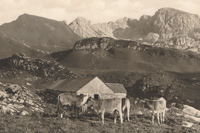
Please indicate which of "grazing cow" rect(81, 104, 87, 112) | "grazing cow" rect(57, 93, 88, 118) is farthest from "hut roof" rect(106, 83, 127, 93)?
"grazing cow" rect(57, 93, 88, 118)

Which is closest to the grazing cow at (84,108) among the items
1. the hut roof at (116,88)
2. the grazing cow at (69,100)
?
the grazing cow at (69,100)

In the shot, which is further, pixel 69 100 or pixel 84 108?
pixel 84 108

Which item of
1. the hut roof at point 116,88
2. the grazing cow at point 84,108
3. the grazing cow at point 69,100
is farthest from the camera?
the hut roof at point 116,88

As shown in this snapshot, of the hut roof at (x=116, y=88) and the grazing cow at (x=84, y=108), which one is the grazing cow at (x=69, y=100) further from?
the hut roof at (x=116, y=88)

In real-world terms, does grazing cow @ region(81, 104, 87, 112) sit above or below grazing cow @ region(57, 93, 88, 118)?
below

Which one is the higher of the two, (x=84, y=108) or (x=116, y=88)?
(x=84, y=108)

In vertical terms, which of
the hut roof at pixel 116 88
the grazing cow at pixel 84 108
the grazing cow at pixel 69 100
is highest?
the grazing cow at pixel 69 100

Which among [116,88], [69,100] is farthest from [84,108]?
[116,88]

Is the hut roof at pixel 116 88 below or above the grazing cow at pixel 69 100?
below

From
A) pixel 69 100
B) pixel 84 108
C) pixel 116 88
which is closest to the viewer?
pixel 69 100

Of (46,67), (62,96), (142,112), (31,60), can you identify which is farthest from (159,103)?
(31,60)

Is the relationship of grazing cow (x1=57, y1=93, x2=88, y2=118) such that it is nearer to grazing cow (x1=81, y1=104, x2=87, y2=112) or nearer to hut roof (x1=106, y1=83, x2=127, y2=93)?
grazing cow (x1=81, y1=104, x2=87, y2=112)

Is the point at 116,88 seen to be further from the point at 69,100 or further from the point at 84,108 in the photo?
the point at 69,100

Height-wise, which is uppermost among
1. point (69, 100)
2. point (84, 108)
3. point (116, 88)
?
point (69, 100)
